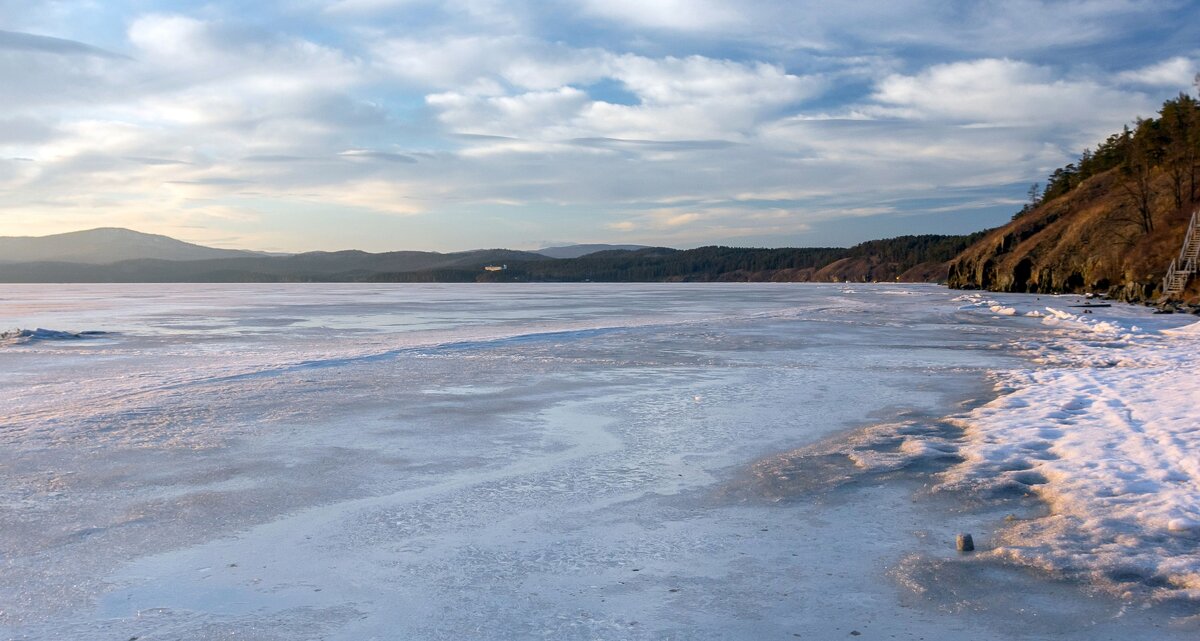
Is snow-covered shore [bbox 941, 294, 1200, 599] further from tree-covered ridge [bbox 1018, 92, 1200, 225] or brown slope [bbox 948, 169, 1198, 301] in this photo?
tree-covered ridge [bbox 1018, 92, 1200, 225]

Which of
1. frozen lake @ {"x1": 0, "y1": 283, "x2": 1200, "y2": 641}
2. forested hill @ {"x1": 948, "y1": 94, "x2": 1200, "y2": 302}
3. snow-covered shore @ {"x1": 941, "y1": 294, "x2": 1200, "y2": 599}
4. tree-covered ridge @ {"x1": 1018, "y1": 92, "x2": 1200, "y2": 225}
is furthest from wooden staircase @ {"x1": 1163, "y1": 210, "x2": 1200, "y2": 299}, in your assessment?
frozen lake @ {"x1": 0, "y1": 283, "x2": 1200, "y2": 641}

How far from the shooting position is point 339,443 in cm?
938

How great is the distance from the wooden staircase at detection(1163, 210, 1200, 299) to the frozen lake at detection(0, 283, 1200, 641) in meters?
34.4

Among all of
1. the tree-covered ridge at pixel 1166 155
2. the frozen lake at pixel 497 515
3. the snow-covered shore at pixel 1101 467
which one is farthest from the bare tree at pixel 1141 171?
the frozen lake at pixel 497 515

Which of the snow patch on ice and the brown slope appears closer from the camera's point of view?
the snow patch on ice

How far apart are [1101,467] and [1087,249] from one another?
68.9 metres

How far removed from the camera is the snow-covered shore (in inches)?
211

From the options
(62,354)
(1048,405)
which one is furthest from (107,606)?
(62,354)

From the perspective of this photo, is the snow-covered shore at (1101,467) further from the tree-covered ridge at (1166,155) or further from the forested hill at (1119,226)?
the tree-covered ridge at (1166,155)

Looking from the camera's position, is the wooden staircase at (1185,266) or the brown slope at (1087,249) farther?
the brown slope at (1087,249)

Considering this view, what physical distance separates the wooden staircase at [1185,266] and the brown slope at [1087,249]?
174 cm

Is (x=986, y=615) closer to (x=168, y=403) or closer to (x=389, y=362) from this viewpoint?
(x=168, y=403)

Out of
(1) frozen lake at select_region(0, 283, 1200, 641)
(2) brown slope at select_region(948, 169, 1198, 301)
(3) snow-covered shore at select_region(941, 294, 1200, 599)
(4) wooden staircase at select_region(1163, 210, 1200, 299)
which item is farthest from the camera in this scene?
(2) brown slope at select_region(948, 169, 1198, 301)

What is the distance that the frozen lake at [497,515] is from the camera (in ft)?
15.0
